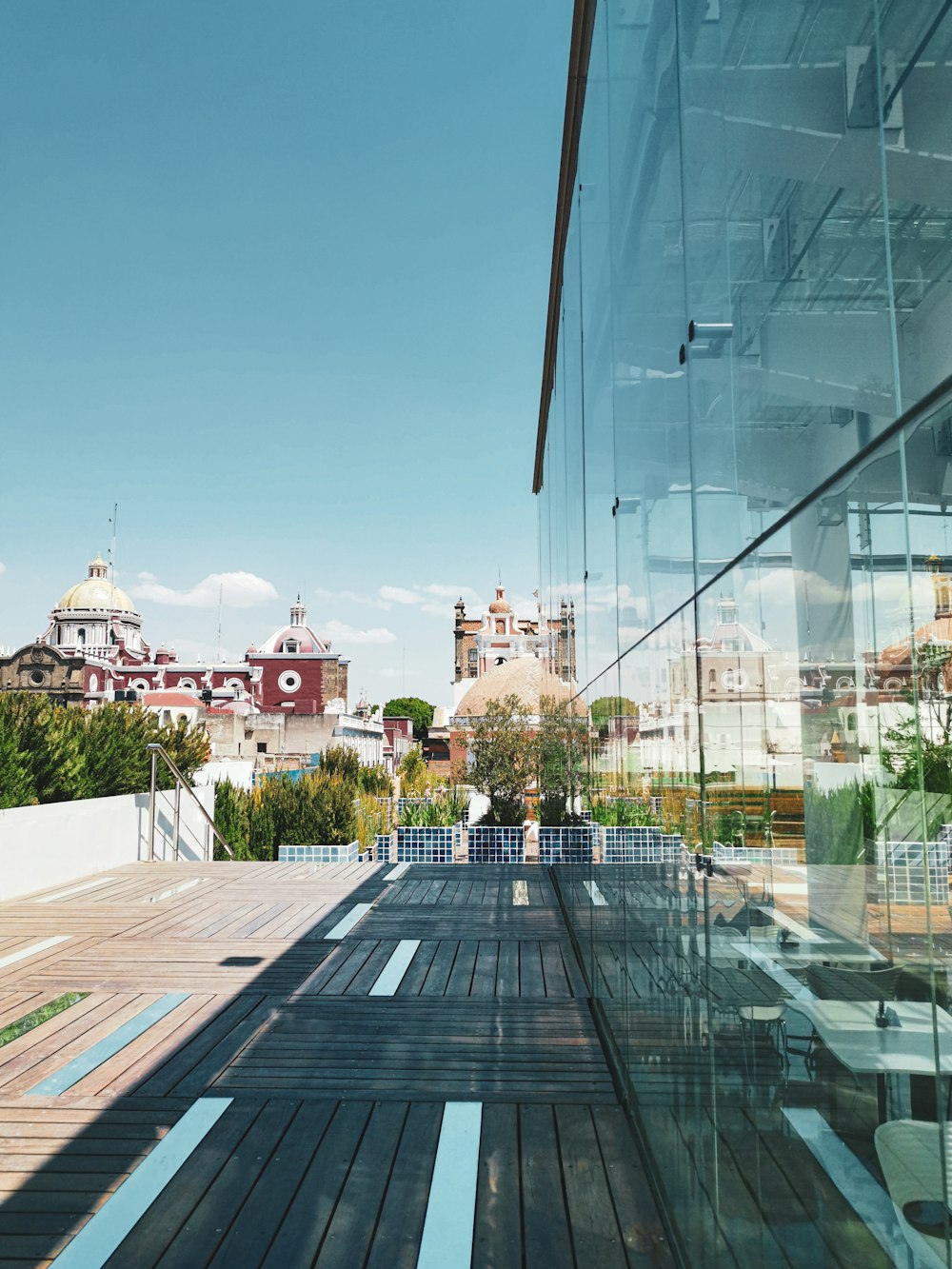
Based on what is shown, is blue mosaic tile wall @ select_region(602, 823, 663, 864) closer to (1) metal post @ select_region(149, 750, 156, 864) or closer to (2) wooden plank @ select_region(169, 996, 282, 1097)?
(2) wooden plank @ select_region(169, 996, 282, 1097)

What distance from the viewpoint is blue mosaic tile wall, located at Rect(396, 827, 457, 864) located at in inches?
367

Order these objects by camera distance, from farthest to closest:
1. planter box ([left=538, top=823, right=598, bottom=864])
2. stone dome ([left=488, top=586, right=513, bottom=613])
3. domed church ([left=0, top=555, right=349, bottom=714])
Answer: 1. stone dome ([left=488, top=586, right=513, bottom=613])
2. domed church ([left=0, top=555, right=349, bottom=714])
3. planter box ([left=538, top=823, right=598, bottom=864])

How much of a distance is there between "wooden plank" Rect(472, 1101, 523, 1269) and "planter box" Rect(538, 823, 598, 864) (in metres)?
1.71

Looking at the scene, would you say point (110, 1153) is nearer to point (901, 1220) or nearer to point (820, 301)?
point (901, 1220)

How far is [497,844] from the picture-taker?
377 inches

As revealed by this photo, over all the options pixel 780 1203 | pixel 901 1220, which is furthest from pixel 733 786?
pixel 901 1220

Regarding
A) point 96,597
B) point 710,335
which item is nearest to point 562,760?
point 710,335

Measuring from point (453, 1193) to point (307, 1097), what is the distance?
2.75 ft

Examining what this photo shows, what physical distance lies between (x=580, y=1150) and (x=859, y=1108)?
2.08 m

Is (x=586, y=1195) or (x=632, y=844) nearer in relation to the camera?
(x=586, y=1195)

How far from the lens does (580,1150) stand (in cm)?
275

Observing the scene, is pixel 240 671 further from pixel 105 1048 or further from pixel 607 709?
pixel 607 709

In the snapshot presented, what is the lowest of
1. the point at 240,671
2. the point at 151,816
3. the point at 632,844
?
the point at 151,816

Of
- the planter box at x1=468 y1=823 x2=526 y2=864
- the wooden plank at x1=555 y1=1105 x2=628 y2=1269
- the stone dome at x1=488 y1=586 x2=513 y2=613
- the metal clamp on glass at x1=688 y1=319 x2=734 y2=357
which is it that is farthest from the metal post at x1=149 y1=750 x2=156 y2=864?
the stone dome at x1=488 y1=586 x2=513 y2=613
